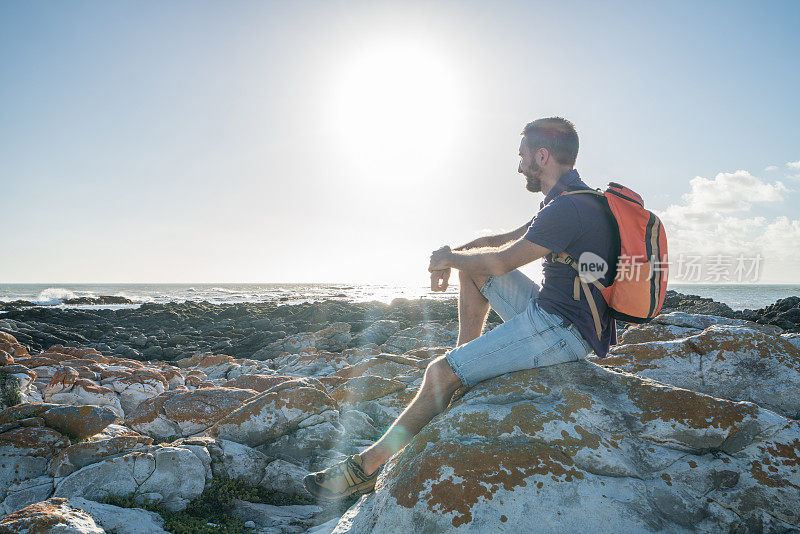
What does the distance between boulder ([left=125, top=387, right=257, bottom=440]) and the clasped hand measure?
132 inches

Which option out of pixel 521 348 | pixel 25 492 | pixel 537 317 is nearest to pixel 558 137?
pixel 537 317

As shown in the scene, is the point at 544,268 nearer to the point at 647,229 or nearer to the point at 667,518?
the point at 647,229

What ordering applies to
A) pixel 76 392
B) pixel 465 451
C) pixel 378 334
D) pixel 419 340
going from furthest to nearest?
pixel 378 334 → pixel 419 340 → pixel 76 392 → pixel 465 451

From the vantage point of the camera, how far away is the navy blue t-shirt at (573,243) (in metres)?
3.14

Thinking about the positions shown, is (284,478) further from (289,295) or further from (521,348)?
(289,295)

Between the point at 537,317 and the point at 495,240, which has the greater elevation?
the point at 495,240

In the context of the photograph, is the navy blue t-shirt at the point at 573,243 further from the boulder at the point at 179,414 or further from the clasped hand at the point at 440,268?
the boulder at the point at 179,414

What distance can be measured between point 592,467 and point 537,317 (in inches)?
41.2

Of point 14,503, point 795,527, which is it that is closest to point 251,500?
point 14,503

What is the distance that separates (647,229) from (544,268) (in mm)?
778

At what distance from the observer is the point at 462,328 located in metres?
4.02

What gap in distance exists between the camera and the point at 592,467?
2654 mm

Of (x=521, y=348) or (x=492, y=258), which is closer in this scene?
(x=521, y=348)

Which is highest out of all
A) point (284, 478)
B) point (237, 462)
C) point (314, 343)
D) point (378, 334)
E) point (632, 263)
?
point (632, 263)
